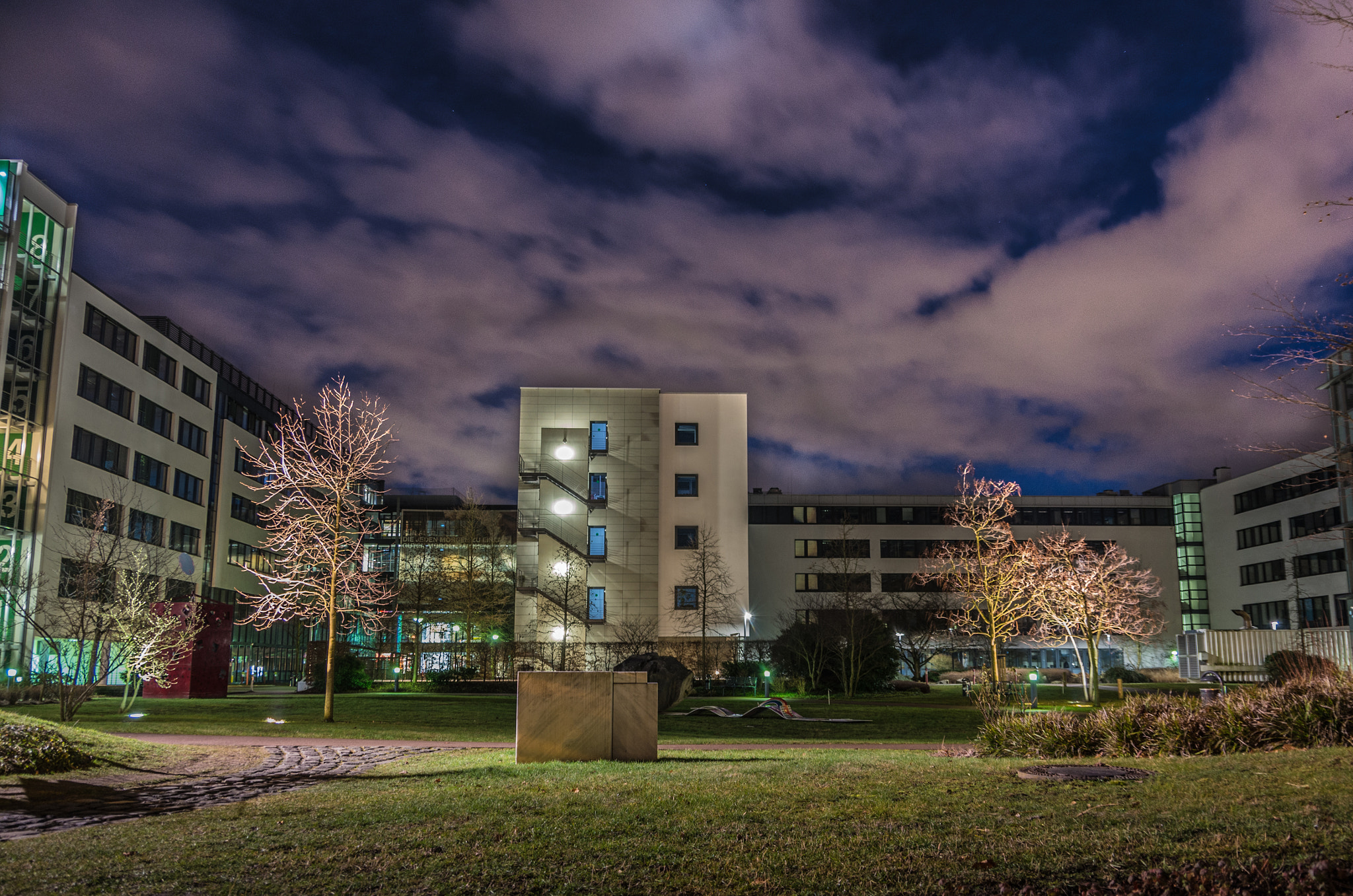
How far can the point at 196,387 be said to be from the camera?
59562 mm

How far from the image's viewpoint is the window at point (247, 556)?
6319 centimetres

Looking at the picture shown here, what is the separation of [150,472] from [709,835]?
173ft

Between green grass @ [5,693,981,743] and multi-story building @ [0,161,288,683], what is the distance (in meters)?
10.5

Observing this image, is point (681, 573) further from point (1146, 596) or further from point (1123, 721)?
point (1123, 721)

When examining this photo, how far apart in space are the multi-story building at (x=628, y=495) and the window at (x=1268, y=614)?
38.7m

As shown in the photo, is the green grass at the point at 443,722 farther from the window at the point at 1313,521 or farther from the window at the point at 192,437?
the window at the point at 1313,521

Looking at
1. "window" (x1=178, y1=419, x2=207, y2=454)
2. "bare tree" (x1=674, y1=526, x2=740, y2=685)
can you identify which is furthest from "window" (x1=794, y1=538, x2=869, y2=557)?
"window" (x1=178, y1=419, x2=207, y2=454)

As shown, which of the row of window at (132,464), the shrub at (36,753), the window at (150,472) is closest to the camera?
the shrub at (36,753)

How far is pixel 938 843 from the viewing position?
7.12 meters

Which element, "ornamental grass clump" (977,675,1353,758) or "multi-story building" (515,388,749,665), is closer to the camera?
"ornamental grass clump" (977,675,1353,758)

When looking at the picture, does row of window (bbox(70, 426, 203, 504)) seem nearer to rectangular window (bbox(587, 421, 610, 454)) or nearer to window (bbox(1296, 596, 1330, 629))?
rectangular window (bbox(587, 421, 610, 454))

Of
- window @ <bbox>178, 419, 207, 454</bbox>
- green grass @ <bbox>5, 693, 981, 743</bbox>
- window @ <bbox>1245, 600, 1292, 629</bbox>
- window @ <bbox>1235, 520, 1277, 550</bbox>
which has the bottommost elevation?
green grass @ <bbox>5, 693, 981, 743</bbox>

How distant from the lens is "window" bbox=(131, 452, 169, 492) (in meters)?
50.8

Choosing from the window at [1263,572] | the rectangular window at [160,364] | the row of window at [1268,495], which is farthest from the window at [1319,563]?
the rectangular window at [160,364]
